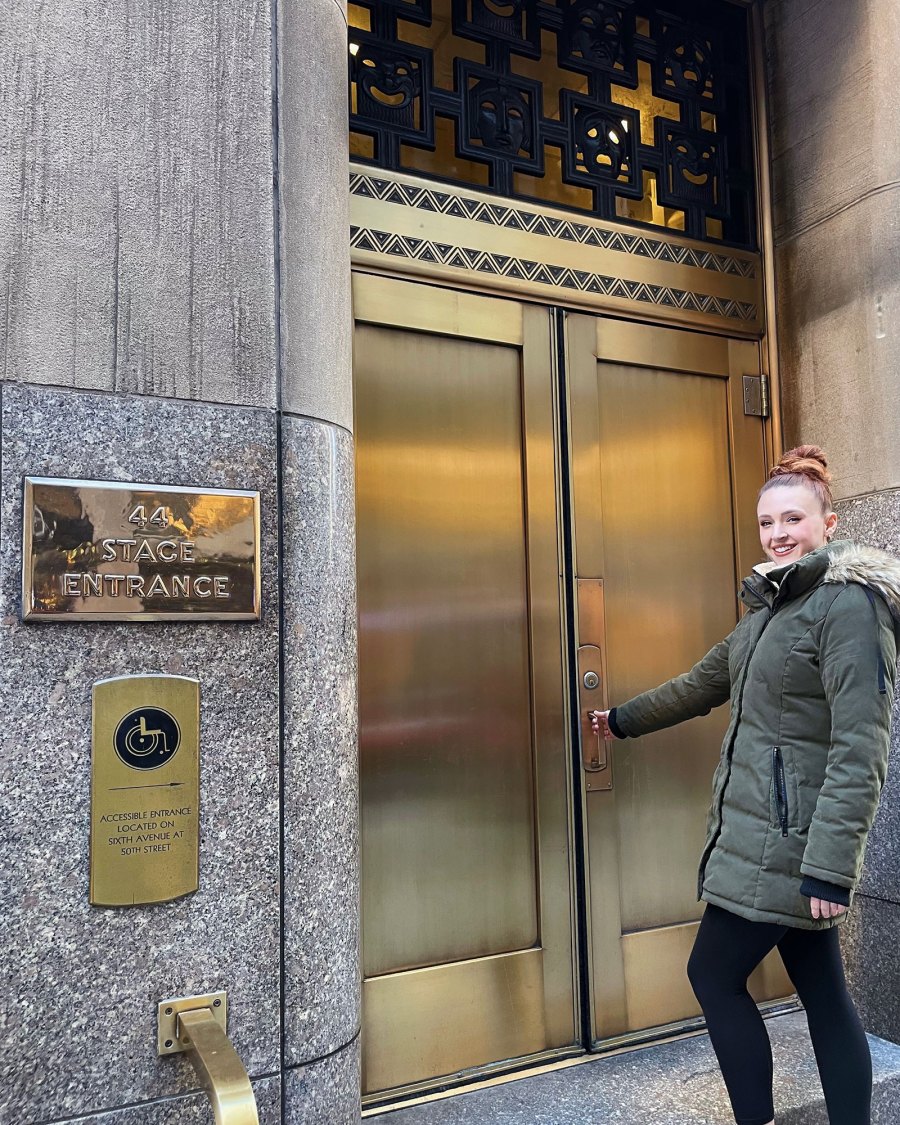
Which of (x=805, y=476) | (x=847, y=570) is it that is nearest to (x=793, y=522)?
(x=805, y=476)

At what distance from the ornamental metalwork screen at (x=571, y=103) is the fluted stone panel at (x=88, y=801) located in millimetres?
1569

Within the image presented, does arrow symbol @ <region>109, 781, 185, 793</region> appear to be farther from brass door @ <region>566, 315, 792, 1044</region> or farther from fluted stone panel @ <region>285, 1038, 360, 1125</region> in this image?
brass door @ <region>566, 315, 792, 1044</region>

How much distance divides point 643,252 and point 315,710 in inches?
93.1

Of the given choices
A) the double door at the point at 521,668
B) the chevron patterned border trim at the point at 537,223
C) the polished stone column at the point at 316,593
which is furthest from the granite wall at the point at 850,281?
the polished stone column at the point at 316,593

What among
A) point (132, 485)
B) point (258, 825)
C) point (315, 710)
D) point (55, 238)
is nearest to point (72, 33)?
point (55, 238)

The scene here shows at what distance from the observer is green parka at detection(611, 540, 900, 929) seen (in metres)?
2.20

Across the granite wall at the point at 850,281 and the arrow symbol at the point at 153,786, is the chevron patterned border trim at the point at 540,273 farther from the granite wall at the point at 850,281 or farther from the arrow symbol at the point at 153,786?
the arrow symbol at the point at 153,786

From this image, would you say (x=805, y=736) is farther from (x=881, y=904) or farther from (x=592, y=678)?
(x=881, y=904)

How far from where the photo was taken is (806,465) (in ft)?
8.68

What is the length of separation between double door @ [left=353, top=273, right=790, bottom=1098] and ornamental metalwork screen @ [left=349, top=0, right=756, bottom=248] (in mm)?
503

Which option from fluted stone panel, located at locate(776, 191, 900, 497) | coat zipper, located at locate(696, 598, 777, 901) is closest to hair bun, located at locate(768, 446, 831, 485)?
coat zipper, located at locate(696, 598, 777, 901)

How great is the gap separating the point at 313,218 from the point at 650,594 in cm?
192

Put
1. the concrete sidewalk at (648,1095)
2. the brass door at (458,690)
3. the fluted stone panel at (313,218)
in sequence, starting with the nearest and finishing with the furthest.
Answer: the fluted stone panel at (313,218)
the concrete sidewalk at (648,1095)
the brass door at (458,690)

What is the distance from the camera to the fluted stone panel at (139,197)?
80.6 inches
